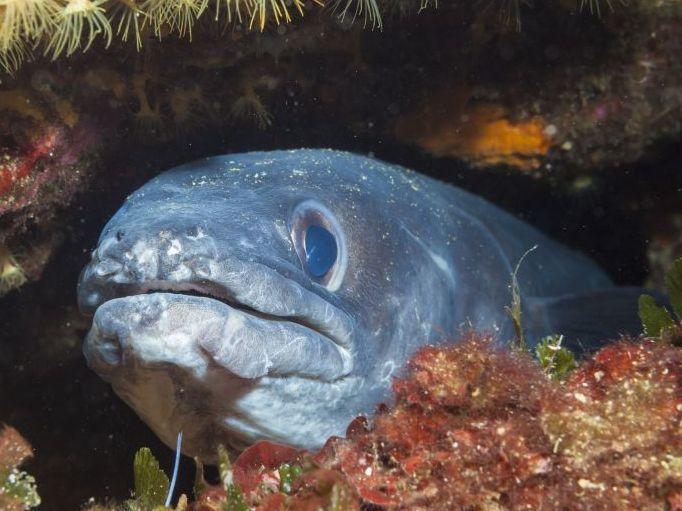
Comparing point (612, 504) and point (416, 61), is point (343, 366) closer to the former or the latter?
point (612, 504)

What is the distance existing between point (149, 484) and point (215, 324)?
94cm

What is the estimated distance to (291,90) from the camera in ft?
17.1

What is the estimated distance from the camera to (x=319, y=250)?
314cm

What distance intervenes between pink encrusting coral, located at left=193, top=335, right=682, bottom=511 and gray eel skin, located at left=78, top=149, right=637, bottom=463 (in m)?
0.62

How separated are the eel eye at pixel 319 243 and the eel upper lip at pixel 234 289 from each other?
0.29m

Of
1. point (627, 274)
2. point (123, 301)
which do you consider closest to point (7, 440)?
point (123, 301)

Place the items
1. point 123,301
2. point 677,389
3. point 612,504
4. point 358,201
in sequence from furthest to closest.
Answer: point 358,201 < point 123,301 < point 677,389 < point 612,504

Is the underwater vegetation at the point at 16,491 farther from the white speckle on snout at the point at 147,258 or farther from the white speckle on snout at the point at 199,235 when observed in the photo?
the white speckle on snout at the point at 199,235

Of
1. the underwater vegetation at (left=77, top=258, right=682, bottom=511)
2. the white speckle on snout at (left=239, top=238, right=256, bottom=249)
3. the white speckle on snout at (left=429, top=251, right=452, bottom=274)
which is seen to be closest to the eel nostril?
the white speckle on snout at (left=239, top=238, right=256, bottom=249)

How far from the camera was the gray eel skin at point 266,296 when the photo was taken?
8.09 feet

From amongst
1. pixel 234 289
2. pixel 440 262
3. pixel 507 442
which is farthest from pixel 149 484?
pixel 440 262

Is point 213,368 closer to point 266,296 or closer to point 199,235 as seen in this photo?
point 266,296

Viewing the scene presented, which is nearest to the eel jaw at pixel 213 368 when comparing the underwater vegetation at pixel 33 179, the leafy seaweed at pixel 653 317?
the leafy seaweed at pixel 653 317

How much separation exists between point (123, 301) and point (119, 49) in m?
2.29
